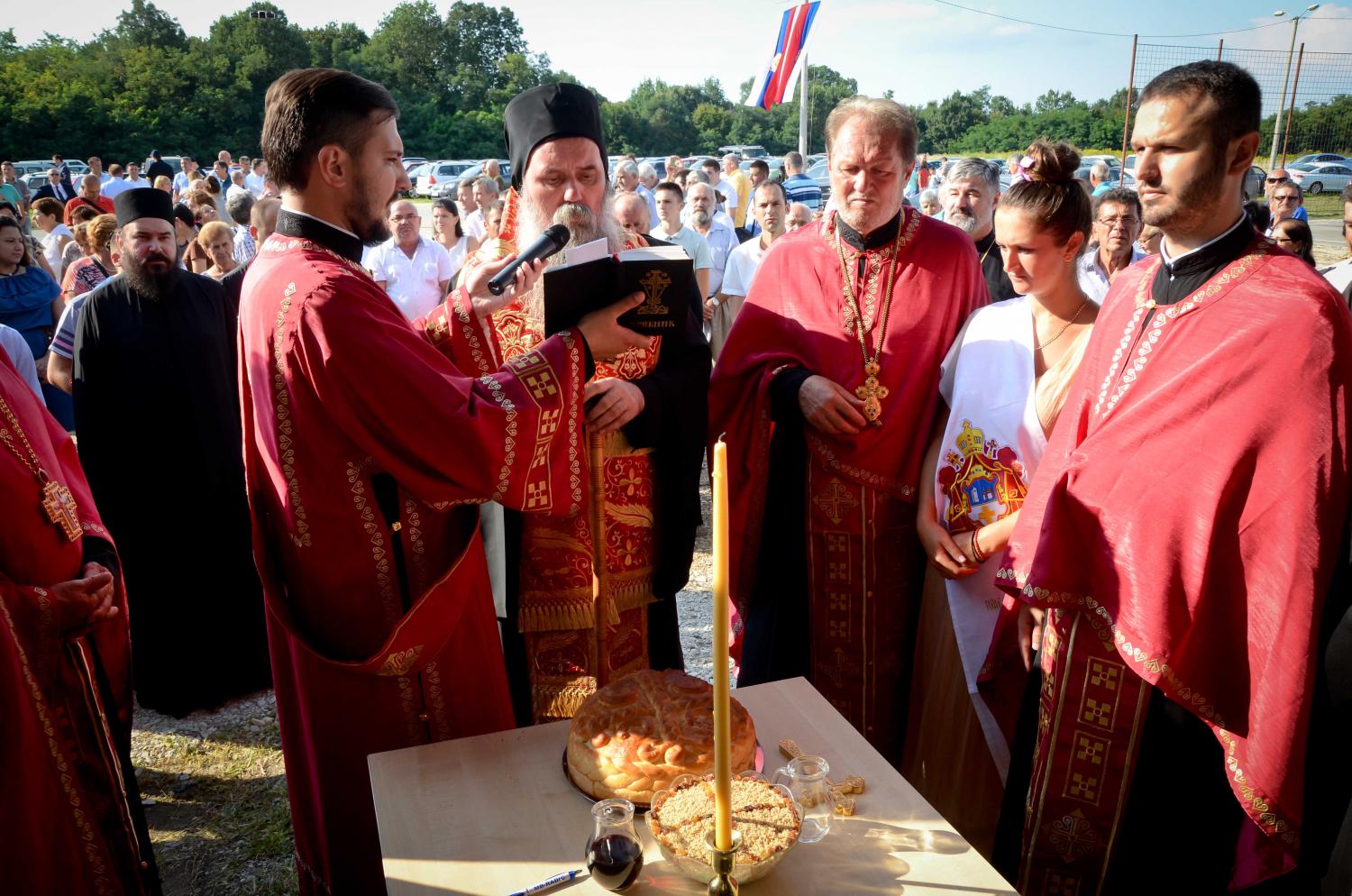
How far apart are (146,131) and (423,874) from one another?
4680 cm

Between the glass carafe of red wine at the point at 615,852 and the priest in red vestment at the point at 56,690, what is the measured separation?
1336 mm

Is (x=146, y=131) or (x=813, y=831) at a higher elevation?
Answer: (x=146, y=131)

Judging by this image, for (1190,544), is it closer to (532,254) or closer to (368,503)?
(532,254)

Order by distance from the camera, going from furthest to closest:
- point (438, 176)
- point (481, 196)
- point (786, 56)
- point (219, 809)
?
point (438, 176) → point (786, 56) → point (481, 196) → point (219, 809)

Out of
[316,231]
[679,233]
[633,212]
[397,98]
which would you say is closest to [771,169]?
[679,233]

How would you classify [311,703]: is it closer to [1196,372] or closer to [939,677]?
[939,677]

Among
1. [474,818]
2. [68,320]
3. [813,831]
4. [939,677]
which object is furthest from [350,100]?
[68,320]

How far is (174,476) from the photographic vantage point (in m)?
4.41

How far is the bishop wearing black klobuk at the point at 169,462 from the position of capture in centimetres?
427

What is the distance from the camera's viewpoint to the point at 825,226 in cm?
338

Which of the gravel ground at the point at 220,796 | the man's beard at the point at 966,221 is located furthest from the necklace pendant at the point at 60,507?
the man's beard at the point at 966,221

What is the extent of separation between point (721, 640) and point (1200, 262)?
1.75 m

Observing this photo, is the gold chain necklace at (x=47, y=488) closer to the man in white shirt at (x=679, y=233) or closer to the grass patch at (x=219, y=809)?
the grass patch at (x=219, y=809)

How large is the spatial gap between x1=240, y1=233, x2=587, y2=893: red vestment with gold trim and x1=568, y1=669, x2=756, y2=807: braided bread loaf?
61 cm
